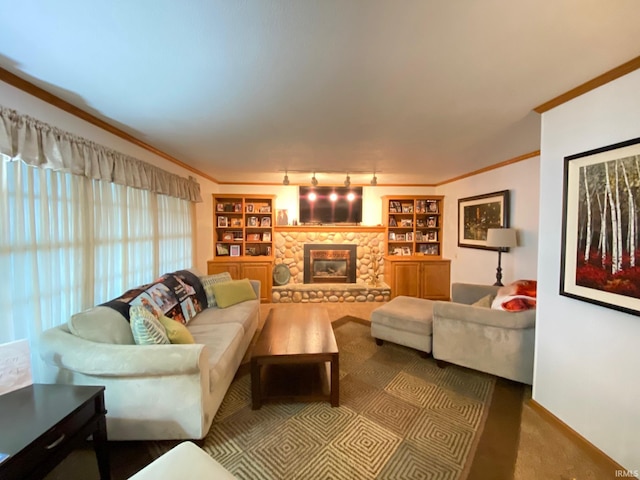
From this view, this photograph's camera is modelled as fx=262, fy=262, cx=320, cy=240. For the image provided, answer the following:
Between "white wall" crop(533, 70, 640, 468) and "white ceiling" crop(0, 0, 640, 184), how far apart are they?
0.20 metres

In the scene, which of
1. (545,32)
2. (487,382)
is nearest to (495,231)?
(487,382)

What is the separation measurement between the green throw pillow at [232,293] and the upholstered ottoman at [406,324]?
1633 millimetres

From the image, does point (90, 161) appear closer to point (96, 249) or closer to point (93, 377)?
point (96, 249)

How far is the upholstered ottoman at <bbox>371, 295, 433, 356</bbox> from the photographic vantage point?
280cm

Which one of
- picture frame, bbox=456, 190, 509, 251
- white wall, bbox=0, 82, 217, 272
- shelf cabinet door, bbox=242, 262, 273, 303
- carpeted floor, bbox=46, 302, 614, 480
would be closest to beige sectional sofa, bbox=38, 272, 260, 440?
carpeted floor, bbox=46, 302, 614, 480

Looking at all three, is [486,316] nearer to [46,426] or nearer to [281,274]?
[46,426]

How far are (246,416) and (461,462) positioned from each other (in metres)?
1.47

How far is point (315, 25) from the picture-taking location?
112 cm

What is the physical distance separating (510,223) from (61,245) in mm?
4842

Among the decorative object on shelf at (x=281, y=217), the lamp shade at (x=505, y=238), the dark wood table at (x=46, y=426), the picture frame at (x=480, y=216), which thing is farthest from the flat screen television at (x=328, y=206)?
the dark wood table at (x=46, y=426)

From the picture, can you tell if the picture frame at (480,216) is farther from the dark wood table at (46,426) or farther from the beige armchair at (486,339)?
the dark wood table at (46,426)

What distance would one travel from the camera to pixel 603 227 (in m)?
1.55

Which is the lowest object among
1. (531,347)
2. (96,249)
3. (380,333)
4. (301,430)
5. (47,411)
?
(301,430)

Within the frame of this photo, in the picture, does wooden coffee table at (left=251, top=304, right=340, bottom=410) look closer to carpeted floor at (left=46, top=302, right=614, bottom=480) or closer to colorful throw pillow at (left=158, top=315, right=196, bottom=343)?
colorful throw pillow at (left=158, top=315, right=196, bottom=343)
